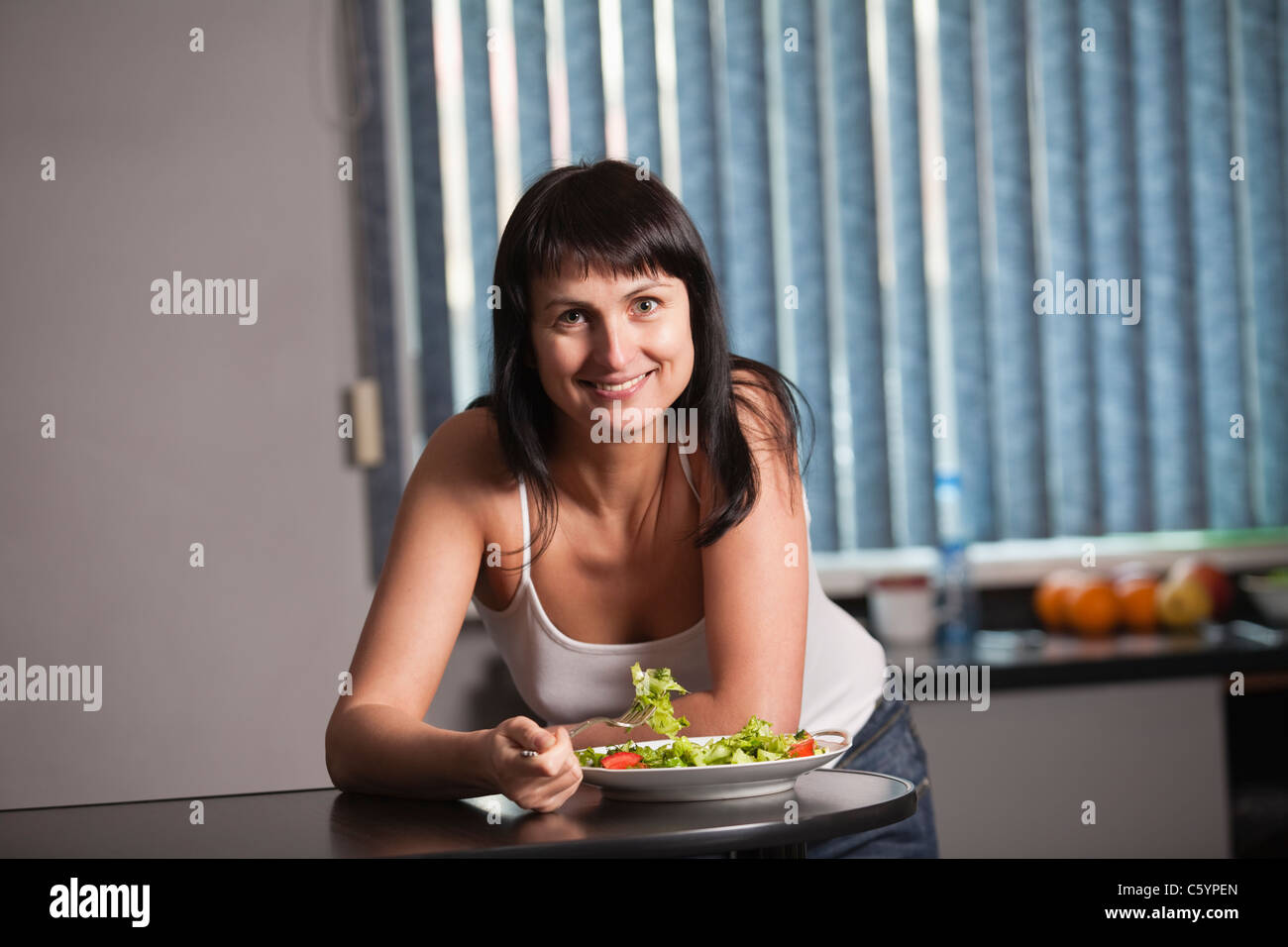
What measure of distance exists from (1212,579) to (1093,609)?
276mm

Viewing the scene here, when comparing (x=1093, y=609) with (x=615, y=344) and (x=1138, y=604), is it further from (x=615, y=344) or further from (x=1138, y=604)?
(x=615, y=344)

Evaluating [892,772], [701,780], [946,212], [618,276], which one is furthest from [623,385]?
[946,212]

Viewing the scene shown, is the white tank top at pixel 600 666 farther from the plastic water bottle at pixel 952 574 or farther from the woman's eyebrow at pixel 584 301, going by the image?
the plastic water bottle at pixel 952 574

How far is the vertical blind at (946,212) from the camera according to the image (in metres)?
2.57

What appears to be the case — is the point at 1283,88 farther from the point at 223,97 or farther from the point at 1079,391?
the point at 223,97

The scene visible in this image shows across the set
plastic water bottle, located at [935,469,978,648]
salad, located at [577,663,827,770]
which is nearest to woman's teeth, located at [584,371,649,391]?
salad, located at [577,663,827,770]

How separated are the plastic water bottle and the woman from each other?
1080mm

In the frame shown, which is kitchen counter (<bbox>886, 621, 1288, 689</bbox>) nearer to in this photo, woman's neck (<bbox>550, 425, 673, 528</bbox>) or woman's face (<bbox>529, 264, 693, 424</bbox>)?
woman's neck (<bbox>550, 425, 673, 528</bbox>)

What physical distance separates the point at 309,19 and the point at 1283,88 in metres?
2.14

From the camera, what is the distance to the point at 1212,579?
2.57 meters

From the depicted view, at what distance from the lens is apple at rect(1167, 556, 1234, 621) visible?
2564 millimetres

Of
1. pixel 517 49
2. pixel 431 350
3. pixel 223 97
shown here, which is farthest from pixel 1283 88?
pixel 223 97

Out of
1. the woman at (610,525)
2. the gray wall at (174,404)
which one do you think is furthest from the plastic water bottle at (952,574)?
the woman at (610,525)

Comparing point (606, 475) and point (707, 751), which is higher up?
point (606, 475)
